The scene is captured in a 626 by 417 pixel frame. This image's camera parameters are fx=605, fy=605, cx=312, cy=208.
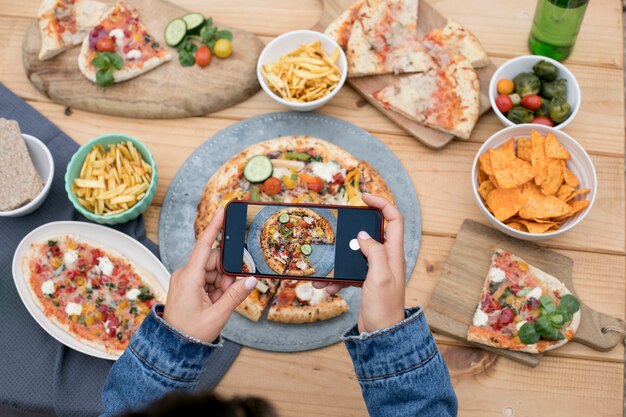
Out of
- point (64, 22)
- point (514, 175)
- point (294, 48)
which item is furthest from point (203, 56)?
point (514, 175)

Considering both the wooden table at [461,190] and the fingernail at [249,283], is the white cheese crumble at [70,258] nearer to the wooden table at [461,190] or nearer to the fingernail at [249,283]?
the wooden table at [461,190]

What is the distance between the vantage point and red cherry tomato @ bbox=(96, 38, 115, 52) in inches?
141

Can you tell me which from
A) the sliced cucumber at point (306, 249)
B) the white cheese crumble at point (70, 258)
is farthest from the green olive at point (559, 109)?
the white cheese crumble at point (70, 258)

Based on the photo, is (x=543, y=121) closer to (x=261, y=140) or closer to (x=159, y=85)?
(x=261, y=140)

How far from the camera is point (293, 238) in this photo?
2689mm

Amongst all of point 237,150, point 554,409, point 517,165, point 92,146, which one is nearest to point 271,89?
point 237,150

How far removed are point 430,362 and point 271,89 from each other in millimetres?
1824

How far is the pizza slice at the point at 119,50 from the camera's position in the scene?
351cm

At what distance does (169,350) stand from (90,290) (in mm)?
1044

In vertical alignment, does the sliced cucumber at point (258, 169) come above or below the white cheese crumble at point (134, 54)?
below

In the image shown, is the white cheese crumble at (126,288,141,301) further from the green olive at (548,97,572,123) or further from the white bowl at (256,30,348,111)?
the green olive at (548,97,572,123)

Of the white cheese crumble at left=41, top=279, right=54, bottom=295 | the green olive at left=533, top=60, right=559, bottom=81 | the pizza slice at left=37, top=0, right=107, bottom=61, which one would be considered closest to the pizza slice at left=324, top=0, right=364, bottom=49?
the green olive at left=533, top=60, right=559, bottom=81

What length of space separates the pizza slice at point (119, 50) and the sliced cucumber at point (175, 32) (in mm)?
71

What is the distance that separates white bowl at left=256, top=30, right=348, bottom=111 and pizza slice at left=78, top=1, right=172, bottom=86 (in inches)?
23.5
